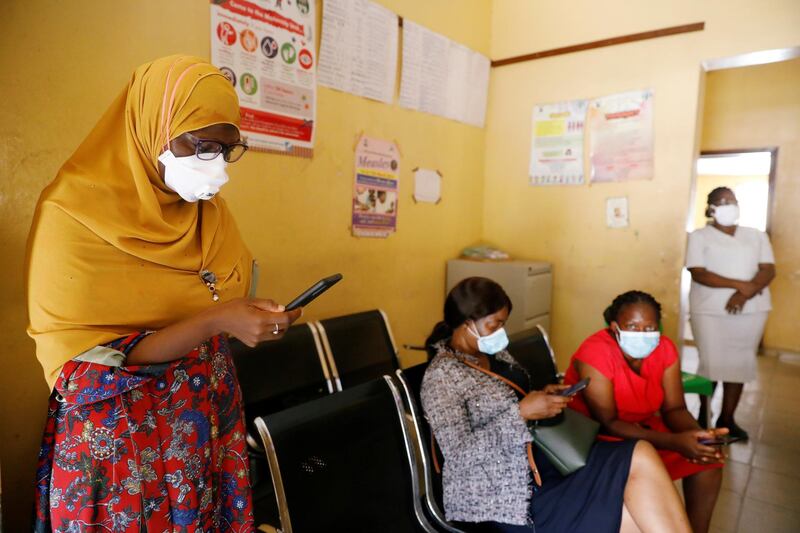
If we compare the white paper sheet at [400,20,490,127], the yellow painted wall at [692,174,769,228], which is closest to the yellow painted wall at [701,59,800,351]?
the yellow painted wall at [692,174,769,228]

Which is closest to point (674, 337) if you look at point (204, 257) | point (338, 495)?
point (338, 495)

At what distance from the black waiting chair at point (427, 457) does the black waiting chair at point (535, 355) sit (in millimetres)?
602

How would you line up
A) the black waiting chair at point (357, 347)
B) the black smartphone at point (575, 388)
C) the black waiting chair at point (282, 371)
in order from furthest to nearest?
the black waiting chair at point (357, 347)
the black waiting chair at point (282, 371)
the black smartphone at point (575, 388)

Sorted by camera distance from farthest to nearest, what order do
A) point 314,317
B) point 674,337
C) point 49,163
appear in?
1. point 674,337
2. point 314,317
3. point 49,163

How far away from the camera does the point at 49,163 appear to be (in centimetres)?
155

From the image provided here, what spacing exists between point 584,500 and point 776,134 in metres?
5.03

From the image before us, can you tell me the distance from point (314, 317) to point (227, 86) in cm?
162

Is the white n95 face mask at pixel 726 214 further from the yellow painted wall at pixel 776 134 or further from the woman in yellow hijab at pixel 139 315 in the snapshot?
the woman in yellow hijab at pixel 139 315

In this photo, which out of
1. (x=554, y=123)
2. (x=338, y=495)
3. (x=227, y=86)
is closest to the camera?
(x=227, y=86)

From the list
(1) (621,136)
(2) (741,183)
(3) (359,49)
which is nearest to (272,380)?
(3) (359,49)

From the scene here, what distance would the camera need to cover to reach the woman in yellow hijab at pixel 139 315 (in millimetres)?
890

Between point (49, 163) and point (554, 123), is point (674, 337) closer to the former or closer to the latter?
point (554, 123)

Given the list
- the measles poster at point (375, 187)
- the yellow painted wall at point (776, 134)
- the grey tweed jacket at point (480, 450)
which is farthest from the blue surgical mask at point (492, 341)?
the yellow painted wall at point (776, 134)

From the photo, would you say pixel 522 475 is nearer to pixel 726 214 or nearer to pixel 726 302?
pixel 726 302
